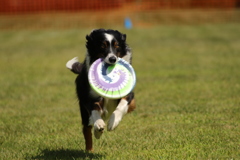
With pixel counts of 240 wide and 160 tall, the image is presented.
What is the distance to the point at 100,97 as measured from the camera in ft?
19.7

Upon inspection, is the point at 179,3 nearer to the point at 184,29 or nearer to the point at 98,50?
the point at 184,29

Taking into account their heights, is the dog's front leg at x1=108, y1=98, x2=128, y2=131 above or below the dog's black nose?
below

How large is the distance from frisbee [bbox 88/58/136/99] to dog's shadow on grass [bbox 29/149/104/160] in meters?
0.92

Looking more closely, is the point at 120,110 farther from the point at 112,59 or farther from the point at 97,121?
the point at 112,59

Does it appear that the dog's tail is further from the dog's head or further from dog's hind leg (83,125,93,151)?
dog's hind leg (83,125,93,151)

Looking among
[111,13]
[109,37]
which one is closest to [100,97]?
[109,37]

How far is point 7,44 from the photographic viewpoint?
23594mm

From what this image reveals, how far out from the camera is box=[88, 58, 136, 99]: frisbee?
18.3ft

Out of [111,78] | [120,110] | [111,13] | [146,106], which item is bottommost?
[111,13]

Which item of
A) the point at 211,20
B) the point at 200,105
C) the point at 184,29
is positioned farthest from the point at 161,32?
the point at 200,105

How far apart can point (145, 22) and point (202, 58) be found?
13.0m

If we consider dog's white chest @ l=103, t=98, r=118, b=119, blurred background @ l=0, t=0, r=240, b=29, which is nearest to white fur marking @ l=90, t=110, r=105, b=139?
dog's white chest @ l=103, t=98, r=118, b=119

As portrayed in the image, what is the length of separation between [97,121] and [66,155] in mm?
849

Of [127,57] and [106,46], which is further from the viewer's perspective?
[127,57]
